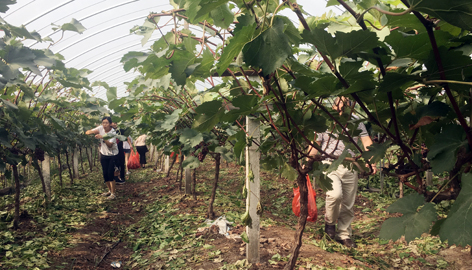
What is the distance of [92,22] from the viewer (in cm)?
877

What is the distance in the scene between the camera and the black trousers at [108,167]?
6.88 m

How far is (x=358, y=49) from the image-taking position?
26.2 inches

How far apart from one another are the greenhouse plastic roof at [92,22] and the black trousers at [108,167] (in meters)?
1.82

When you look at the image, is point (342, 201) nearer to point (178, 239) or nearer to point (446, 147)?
point (178, 239)

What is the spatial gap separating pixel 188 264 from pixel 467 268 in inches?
112

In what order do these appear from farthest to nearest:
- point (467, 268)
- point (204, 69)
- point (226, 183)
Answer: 1. point (226, 183)
2. point (467, 268)
3. point (204, 69)

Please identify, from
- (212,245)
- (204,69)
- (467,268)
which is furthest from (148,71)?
(467,268)

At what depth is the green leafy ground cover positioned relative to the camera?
3033 mm

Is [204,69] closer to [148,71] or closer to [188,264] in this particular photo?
[148,71]

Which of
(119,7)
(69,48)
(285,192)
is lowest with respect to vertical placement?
(285,192)

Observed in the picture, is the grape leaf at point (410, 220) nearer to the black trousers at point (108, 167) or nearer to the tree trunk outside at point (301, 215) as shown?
the tree trunk outside at point (301, 215)

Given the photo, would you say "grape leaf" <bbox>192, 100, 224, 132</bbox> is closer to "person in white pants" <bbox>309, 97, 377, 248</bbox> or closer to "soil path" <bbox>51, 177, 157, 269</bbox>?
"person in white pants" <bbox>309, 97, 377, 248</bbox>

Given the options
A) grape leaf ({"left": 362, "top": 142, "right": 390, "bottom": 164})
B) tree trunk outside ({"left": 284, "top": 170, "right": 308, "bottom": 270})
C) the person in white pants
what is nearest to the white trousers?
the person in white pants

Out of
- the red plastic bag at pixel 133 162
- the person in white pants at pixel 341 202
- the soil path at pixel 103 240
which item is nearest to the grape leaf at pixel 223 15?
the person in white pants at pixel 341 202
